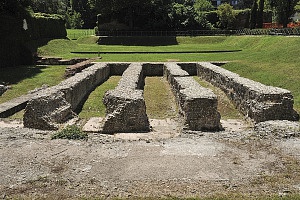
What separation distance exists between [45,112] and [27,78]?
37.8ft

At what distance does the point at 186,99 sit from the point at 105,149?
3875 mm

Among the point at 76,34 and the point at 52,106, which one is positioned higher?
the point at 76,34

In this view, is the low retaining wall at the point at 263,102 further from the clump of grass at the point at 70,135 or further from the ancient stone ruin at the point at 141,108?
the clump of grass at the point at 70,135

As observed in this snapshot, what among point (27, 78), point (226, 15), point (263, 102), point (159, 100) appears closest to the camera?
point (263, 102)

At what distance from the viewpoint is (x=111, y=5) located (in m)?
52.8

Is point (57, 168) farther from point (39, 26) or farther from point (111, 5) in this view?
point (111, 5)

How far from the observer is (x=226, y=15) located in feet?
194

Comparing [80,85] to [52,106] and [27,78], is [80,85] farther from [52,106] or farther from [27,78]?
[27,78]

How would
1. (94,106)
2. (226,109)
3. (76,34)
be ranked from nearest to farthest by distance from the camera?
(226,109)
(94,106)
(76,34)

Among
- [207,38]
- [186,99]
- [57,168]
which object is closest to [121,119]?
[186,99]

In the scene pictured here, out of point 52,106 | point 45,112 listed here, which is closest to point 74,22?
point 52,106

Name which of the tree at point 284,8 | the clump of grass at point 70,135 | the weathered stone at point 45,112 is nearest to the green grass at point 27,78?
the weathered stone at point 45,112

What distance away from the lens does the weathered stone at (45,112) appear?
37.3ft

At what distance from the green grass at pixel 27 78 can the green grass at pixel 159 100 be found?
5.86m
